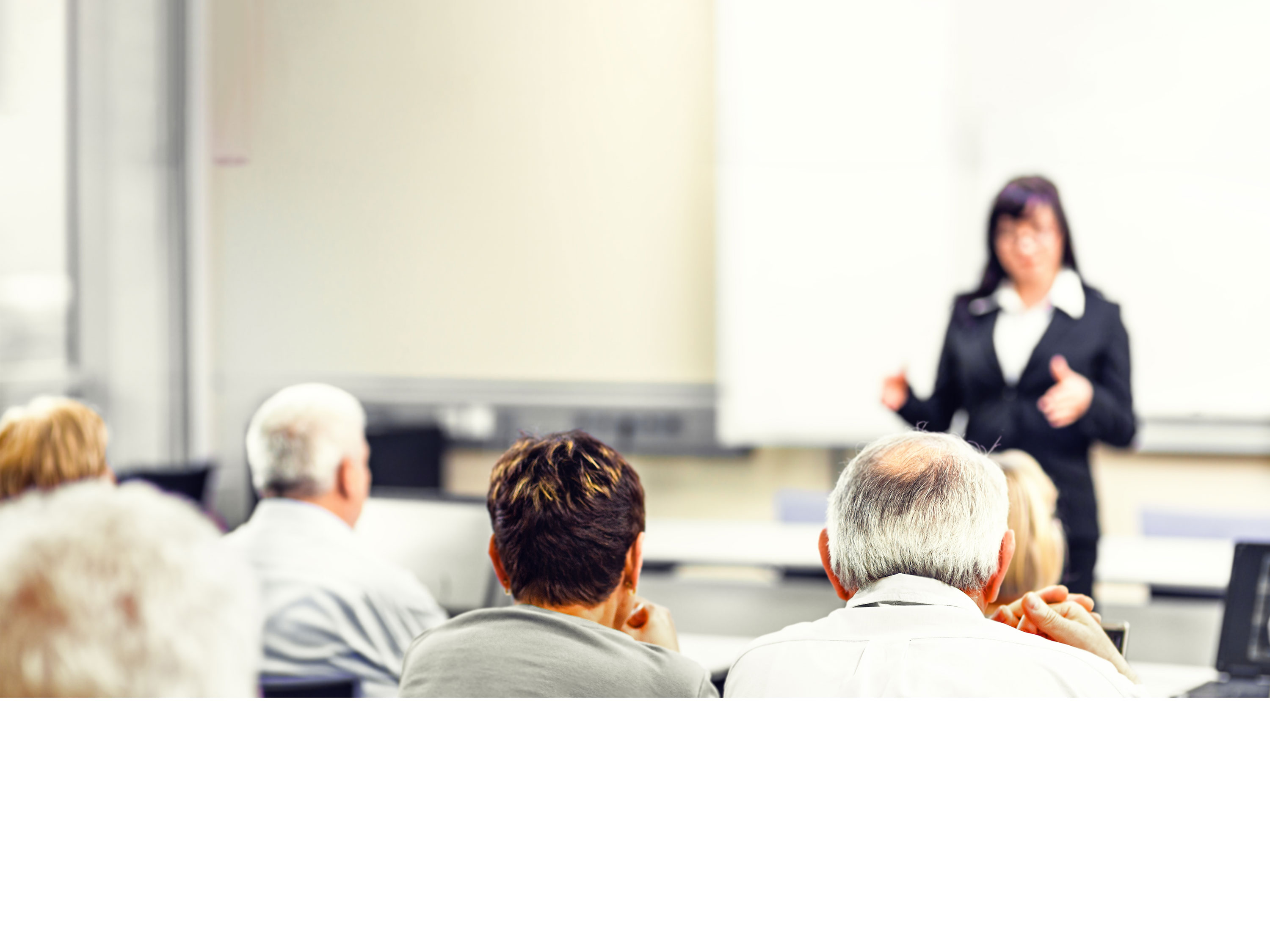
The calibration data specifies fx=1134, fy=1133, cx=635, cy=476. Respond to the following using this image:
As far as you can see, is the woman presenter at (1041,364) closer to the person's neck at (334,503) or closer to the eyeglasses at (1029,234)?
the eyeglasses at (1029,234)

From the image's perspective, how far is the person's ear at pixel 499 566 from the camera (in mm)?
1368

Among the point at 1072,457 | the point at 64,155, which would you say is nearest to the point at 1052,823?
the point at 1072,457

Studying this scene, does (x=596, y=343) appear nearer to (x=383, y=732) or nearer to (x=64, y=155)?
(x=64, y=155)

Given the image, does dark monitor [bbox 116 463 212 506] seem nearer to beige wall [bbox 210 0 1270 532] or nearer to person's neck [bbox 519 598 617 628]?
beige wall [bbox 210 0 1270 532]

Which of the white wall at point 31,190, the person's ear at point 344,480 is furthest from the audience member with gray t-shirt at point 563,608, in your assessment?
the white wall at point 31,190

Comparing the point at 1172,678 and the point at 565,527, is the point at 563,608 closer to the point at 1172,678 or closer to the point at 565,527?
the point at 565,527

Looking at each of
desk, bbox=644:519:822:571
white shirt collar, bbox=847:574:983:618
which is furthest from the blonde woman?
desk, bbox=644:519:822:571

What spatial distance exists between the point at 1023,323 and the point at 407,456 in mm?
2454

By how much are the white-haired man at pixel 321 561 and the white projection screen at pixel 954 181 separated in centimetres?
260

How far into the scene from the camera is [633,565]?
4.54 feet

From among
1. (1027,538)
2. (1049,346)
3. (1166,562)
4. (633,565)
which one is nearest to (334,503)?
(633,565)

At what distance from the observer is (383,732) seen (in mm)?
875

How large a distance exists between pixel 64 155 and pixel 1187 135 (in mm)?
4233

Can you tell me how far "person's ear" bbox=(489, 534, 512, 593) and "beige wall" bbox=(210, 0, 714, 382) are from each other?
3147 mm
